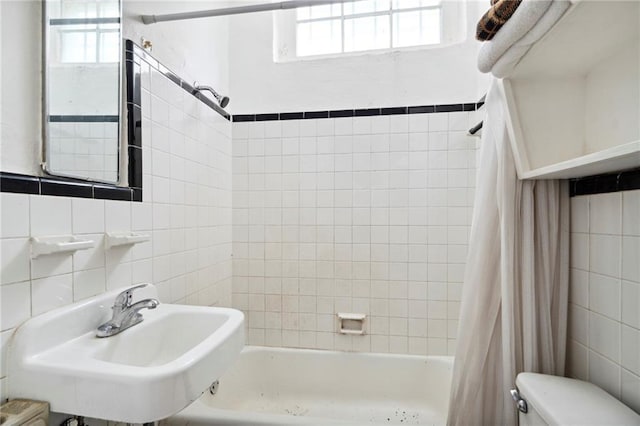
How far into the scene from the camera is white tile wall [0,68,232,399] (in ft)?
2.71

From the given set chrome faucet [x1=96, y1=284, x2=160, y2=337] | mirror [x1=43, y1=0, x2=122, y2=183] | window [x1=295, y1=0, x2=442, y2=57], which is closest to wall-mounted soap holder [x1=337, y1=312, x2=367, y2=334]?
chrome faucet [x1=96, y1=284, x2=160, y2=337]

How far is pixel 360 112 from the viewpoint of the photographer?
2.03 meters

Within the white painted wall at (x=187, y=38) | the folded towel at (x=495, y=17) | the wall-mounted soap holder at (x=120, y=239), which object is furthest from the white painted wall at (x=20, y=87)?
the folded towel at (x=495, y=17)

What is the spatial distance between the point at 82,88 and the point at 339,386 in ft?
6.52

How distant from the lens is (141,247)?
1.30m

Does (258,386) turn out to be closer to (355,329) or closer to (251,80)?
(355,329)

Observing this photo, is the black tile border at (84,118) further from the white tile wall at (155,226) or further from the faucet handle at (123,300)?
the faucet handle at (123,300)

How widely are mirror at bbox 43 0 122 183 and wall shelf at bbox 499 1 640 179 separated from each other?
4.54 ft

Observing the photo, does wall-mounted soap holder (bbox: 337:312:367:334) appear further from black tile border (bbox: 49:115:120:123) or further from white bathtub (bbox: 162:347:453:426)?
black tile border (bbox: 49:115:120:123)

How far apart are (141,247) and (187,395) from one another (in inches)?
29.4

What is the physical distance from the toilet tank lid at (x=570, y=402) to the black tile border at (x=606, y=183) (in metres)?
0.58

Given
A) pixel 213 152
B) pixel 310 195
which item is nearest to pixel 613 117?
pixel 310 195

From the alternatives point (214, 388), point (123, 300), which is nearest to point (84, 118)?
point (123, 300)

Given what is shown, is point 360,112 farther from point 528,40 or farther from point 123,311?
point 123,311
